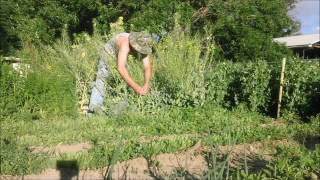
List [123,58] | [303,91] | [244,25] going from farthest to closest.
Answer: [244,25] < [303,91] < [123,58]

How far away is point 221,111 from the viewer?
9523 millimetres

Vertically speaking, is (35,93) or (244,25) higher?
(244,25)

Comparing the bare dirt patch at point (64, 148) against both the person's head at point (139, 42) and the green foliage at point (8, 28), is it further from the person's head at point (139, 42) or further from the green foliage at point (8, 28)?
the green foliage at point (8, 28)

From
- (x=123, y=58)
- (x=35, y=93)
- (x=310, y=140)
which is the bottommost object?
(x=310, y=140)

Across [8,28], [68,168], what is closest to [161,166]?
[68,168]

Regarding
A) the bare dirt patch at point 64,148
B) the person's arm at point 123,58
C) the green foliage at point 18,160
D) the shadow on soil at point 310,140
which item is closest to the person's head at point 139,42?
the person's arm at point 123,58

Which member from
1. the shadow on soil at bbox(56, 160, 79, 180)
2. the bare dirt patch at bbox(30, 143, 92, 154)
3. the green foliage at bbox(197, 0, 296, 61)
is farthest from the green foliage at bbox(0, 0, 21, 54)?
the shadow on soil at bbox(56, 160, 79, 180)

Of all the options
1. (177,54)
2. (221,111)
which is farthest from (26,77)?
(221,111)

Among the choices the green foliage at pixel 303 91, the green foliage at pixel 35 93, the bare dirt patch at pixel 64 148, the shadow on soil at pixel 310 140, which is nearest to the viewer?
the bare dirt patch at pixel 64 148

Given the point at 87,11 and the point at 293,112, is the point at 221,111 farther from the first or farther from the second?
the point at 87,11

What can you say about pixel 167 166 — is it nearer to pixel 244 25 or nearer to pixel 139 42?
pixel 139 42

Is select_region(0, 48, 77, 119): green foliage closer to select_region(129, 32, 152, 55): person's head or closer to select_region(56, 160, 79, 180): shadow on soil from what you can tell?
select_region(129, 32, 152, 55): person's head

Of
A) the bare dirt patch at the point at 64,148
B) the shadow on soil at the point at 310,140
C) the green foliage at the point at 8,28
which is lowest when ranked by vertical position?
the bare dirt patch at the point at 64,148

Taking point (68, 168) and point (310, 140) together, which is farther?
point (310, 140)
